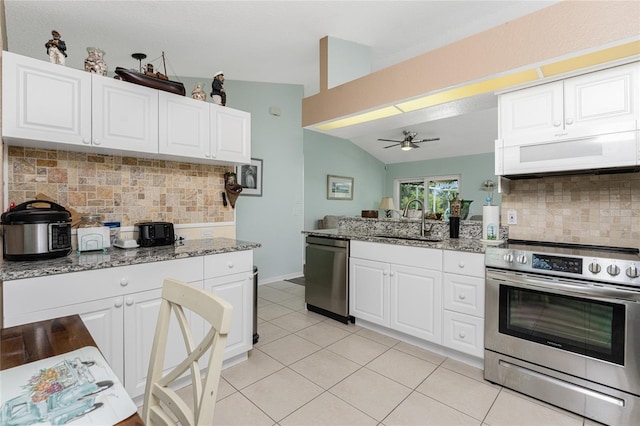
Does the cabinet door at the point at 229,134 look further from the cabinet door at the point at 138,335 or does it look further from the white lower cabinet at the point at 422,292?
the white lower cabinet at the point at 422,292

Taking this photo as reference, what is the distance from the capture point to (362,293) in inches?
117

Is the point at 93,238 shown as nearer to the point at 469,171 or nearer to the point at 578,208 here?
the point at 578,208

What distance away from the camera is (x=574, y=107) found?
1961 mm

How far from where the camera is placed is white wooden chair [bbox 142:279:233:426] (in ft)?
2.62

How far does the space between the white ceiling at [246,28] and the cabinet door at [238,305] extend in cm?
197

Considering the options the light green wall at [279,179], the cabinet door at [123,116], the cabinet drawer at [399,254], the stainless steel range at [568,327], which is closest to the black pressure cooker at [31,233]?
the cabinet door at [123,116]

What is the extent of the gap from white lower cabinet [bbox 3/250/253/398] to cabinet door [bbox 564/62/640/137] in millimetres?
2484

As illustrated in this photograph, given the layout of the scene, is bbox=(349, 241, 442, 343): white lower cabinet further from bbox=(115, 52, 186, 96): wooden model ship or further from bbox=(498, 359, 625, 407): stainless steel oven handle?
bbox=(115, 52, 186, 96): wooden model ship

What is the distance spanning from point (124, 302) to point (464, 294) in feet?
7.50

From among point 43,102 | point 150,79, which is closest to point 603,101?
point 150,79

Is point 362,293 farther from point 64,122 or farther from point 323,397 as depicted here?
point 64,122

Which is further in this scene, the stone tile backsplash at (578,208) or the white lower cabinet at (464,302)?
the white lower cabinet at (464,302)

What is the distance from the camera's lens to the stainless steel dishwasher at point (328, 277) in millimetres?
3102

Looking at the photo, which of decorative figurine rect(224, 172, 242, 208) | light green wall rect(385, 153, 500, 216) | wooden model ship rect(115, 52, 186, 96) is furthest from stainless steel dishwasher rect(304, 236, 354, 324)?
light green wall rect(385, 153, 500, 216)
